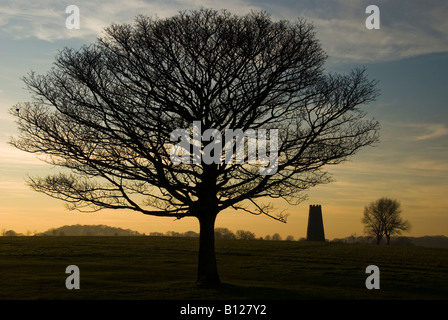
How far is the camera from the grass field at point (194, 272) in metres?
22.7

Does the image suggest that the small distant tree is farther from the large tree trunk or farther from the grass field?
the large tree trunk

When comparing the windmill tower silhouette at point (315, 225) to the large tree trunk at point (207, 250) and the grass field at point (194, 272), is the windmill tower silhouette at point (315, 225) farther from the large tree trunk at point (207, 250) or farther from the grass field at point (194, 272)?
the large tree trunk at point (207, 250)

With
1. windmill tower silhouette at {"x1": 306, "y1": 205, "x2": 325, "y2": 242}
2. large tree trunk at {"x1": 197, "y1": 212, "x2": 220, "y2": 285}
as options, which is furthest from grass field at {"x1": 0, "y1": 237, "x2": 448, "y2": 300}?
windmill tower silhouette at {"x1": 306, "y1": 205, "x2": 325, "y2": 242}

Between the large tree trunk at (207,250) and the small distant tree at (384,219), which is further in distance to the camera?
the small distant tree at (384,219)

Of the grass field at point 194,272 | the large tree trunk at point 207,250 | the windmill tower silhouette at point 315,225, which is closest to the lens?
the large tree trunk at point 207,250

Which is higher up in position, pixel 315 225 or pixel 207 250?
pixel 207 250

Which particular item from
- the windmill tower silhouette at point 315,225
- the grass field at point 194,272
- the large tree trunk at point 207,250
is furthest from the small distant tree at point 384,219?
the large tree trunk at point 207,250

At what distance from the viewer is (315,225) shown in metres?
86.6

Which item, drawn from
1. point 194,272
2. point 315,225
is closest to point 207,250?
point 194,272

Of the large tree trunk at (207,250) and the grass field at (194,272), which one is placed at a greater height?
the large tree trunk at (207,250)

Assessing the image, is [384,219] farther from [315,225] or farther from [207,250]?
[207,250]

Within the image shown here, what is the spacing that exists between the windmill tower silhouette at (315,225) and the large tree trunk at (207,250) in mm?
64801

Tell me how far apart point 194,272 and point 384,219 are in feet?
232
